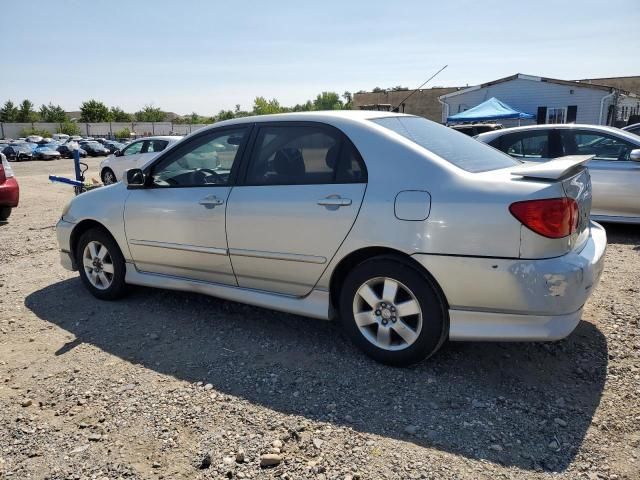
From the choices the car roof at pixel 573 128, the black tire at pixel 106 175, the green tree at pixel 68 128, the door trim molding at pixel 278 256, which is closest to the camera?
the door trim molding at pixel 278 256

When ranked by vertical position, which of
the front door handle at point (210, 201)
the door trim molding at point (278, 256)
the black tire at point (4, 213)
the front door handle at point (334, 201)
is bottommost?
the black tire at point (4, 213)

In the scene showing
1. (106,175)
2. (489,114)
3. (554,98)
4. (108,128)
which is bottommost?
(106,175)

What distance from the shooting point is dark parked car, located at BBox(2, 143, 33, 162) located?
121 feet

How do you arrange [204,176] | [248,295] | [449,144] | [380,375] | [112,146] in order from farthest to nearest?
[112,146], [204,176], [248,295], [449,144], [380,375]

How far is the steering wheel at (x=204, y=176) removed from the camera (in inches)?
155

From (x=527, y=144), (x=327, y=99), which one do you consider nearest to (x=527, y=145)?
(x=527, y=144)

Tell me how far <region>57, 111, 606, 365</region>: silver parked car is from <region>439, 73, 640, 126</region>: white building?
2472 cm

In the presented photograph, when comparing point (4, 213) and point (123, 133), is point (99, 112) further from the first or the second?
point (4, 213)

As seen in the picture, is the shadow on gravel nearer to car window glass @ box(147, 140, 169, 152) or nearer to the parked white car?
car window glass @ box(147, 140, 169, 152)

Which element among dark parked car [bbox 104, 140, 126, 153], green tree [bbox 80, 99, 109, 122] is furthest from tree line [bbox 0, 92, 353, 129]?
dark parked car [bbox 104, 140, 126, 153]

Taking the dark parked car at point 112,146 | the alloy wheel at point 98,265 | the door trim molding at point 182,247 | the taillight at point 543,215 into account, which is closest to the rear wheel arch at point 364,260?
the taillight at point 543,215

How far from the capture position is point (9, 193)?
29.9 feet

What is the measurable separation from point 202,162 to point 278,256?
3.69ft

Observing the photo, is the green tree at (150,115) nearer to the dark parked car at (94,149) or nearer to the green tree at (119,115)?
the green tree at (119,115)
